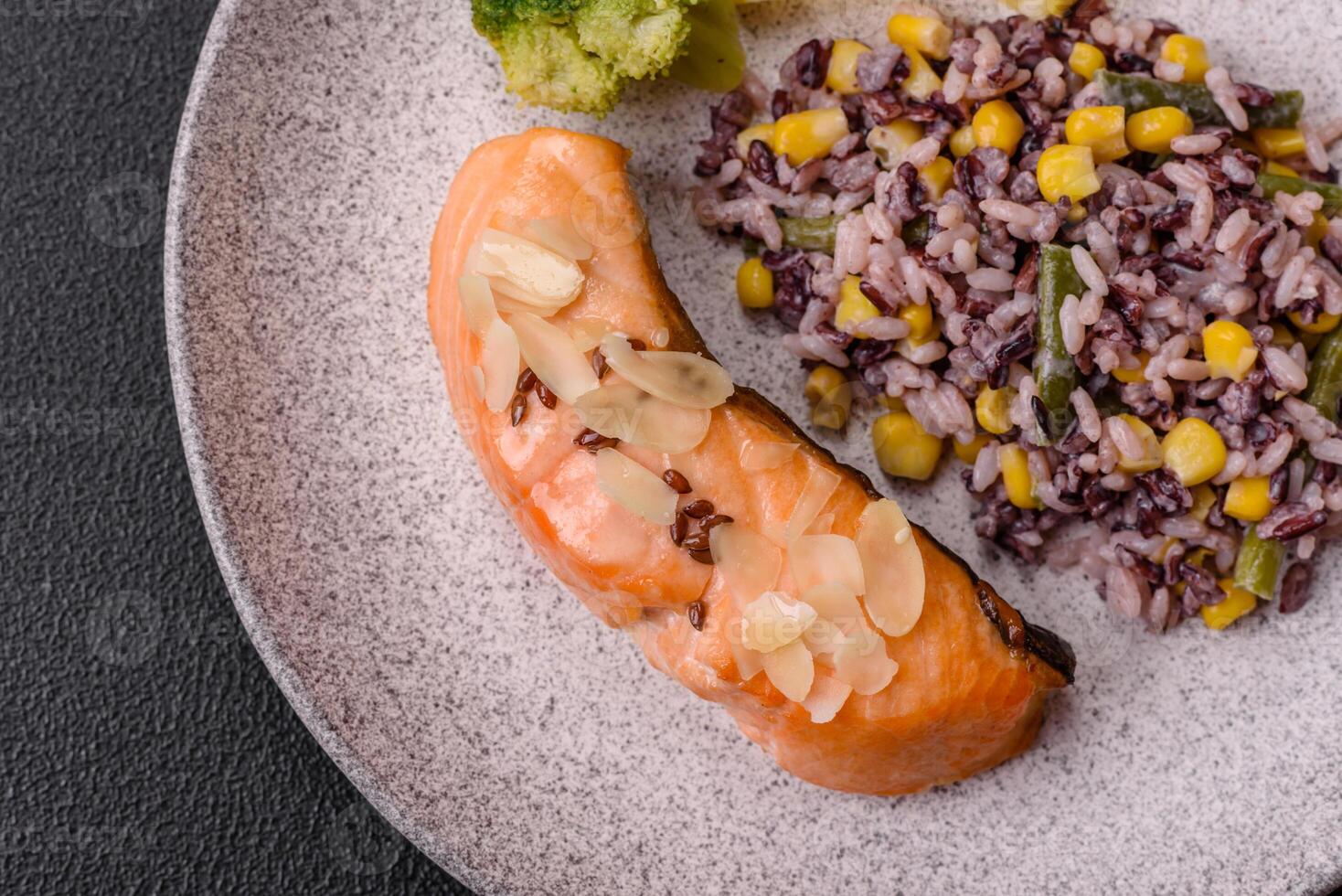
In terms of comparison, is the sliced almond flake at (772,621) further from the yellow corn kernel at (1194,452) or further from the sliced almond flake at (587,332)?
the yellow corn kernel at (1194,452)

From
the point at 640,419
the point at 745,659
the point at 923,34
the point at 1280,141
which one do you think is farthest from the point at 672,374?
the point at 1280,141

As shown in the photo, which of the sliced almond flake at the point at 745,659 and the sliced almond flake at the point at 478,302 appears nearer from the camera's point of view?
the sliced almond flake at the point at 745,659

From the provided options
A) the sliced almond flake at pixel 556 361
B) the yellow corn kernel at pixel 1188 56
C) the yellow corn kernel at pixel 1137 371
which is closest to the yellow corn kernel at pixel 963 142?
the yellow corn kernel at pixel 1188 56

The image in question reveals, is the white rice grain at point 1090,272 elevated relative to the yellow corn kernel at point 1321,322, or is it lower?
elevated

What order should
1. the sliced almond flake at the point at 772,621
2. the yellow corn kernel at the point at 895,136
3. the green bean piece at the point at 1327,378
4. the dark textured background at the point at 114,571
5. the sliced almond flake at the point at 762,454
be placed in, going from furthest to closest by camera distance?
the dark textured background at the point at 114,571 < the yellow corn kernel at the point at 895,136 < the green bean piece at the point at 1327,378 < the sliced almond flake at the point at 762,454 < the sliced almond flake at the point at 772,621

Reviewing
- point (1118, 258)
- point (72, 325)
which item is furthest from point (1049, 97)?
point (72, 325)

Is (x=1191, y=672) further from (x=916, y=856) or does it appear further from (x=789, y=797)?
(x=789, y=797)

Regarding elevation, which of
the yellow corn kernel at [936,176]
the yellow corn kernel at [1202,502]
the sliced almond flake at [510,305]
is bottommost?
the yellow corn kernel at [1202,502]
